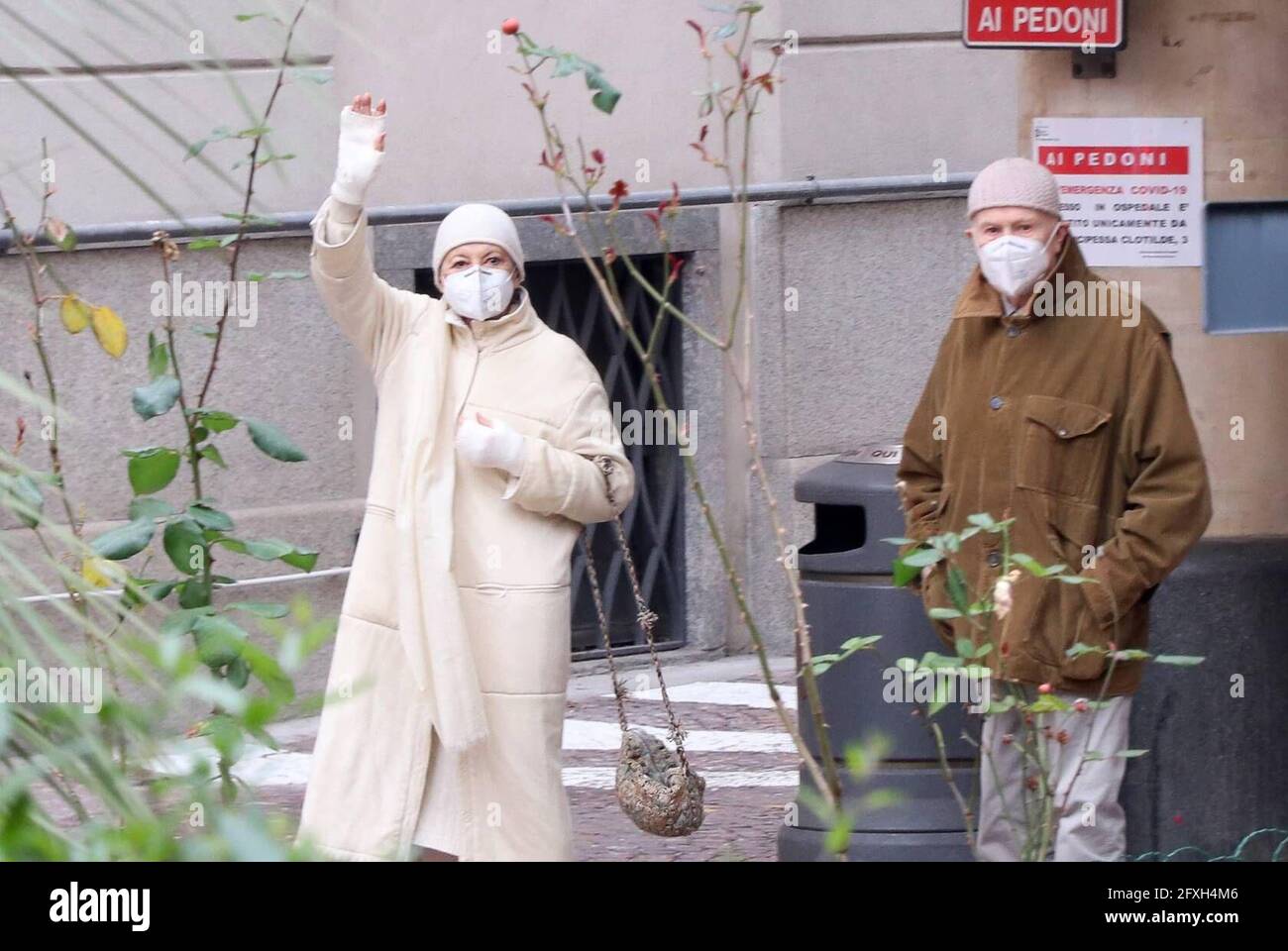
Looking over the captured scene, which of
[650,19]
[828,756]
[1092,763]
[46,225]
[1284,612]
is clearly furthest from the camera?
[650,19]

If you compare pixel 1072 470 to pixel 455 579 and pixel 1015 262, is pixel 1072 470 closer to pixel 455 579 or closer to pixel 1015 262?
pixel 1015 262

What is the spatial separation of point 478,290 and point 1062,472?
1.47m

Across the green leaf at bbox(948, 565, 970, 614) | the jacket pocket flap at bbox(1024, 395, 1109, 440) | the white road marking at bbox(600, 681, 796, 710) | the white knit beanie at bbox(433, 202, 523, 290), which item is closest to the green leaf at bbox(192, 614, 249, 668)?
the green leaf at bbox(948, 565, 970, 614)

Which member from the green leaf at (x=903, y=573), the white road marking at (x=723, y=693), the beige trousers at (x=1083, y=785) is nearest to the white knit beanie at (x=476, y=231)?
the beige trousers at (x=1083, y=785)

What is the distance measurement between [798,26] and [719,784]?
4.05 metres

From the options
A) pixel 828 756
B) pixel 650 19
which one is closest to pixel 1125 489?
pixel 828 756

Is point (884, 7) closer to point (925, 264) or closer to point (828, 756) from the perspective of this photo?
point (925, 264)

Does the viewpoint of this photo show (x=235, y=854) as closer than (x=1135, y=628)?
Yes

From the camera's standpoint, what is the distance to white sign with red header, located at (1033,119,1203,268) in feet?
16.4

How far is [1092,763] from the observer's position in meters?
4.17

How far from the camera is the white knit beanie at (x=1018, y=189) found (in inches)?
167

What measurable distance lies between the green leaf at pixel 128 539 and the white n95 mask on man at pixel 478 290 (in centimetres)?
96

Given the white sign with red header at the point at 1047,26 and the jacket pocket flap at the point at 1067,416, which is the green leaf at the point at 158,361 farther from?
the white sign with red header at the point at 1047,26

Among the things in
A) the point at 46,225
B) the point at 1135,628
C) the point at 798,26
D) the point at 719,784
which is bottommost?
the point at 719,784
